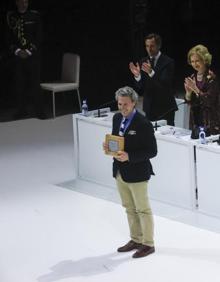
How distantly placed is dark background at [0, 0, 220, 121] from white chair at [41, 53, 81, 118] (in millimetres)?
520

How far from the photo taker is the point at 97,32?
13094 mm

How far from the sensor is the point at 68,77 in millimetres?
12539

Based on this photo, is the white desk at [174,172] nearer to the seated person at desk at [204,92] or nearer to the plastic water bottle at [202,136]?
the plastic water bottle at [202,136]

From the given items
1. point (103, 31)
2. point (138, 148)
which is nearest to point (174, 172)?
point (138, 148)

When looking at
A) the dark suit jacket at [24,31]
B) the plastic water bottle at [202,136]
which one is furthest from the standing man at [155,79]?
the dark suit jacket at [24,31]

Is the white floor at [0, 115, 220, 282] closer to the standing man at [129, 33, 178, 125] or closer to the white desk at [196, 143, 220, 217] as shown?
the white desk at [196, 143, 220, 217]

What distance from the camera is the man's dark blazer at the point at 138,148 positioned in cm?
631

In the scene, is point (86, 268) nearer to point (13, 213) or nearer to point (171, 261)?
point (171, 261)

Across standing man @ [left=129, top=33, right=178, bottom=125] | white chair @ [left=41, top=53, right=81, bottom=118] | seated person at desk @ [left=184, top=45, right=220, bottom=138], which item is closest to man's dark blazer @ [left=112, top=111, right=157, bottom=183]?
seated person at desk @ [left=184, top=45, right=220, bottom=138]

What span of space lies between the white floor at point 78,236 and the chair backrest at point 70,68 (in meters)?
2.74

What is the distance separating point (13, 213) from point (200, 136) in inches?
83.8

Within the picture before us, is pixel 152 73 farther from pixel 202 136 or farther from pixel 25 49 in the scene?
pixel 25 49

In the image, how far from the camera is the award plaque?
633 cm

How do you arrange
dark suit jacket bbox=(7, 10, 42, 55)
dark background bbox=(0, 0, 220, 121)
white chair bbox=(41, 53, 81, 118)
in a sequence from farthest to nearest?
1. dark background bbox=(0, 0, 220, 121)
2. white chair bbox=(41, 53, 81, 118)
3. dark suit jacket bbox=(7, 10, 42, 55)
